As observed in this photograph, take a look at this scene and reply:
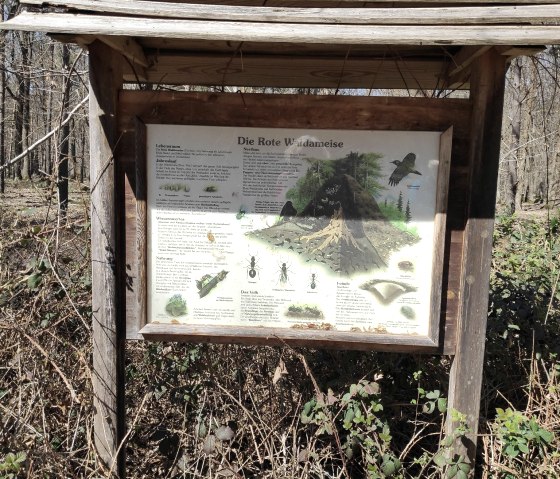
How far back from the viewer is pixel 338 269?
2.50 m

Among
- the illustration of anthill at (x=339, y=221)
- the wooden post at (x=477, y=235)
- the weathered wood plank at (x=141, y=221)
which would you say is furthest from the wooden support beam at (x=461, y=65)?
the weathered wood plank at (x=141, y=221)

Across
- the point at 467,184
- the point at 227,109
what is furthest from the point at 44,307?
the point at 467,184

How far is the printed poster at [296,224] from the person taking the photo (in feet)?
8.07

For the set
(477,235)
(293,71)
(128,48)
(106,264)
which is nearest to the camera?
(477,235)

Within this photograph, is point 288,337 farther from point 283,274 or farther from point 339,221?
point 339,221

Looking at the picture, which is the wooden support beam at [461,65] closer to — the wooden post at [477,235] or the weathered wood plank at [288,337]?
the wooden post at [477,235]

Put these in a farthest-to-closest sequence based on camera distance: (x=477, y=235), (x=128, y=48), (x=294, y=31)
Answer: (x=128, y=48), (x=477, y=235), (x=294, y=31)

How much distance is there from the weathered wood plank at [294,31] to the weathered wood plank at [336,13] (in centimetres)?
3

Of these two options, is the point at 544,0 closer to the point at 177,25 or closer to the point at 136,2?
the point at 177,25

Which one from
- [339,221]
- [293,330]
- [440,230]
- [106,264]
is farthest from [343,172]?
[106,264]

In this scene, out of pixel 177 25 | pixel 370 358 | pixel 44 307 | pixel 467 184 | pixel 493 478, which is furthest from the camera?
pixel 370 358

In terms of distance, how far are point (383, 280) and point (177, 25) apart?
148 cm

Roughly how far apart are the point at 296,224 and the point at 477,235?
0.87m

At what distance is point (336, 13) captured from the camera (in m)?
2.05
